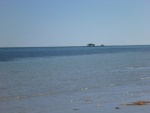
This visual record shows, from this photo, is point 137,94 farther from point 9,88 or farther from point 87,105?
point 9,88

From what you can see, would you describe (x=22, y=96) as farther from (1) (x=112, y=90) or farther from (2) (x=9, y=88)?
(1) (x=112, y=90)

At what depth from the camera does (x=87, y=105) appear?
1933 cm

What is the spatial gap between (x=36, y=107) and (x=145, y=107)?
601 centimetres

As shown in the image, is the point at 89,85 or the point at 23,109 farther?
the point at 89,85

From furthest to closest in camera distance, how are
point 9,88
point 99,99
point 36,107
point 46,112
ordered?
point 9,88 → point 99,99 → point 36,107 → point 46,112

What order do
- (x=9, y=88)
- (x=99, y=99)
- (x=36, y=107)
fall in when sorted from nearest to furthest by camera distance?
(x=36, y=107) < (x=99, y=99) < (x=9, y=88)

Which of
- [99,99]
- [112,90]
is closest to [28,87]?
[112,90]

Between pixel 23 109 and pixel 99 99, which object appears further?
pixel 99 99

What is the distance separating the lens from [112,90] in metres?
26.4

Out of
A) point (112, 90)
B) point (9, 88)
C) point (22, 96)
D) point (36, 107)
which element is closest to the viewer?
point (36, 107)

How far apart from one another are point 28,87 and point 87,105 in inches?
425

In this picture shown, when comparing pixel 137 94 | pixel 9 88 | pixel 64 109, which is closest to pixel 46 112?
pixel 64 109

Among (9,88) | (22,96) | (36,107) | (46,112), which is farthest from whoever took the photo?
(9,88)

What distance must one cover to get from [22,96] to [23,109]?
515cm
